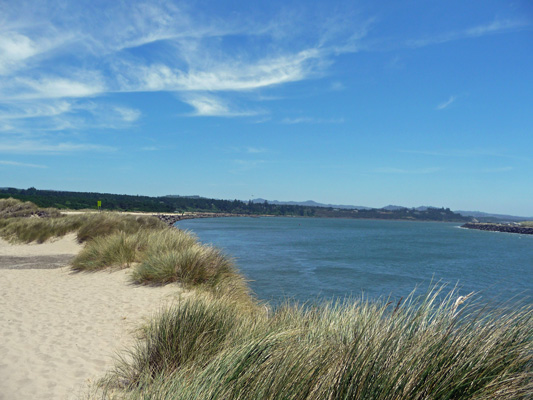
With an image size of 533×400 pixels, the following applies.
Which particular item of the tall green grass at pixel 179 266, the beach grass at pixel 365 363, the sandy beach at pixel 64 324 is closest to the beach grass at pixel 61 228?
the tall green grass at pixel 179 266

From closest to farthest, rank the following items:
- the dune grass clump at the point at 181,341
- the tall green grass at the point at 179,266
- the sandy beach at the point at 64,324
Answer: the dune grass clump at the point at 181,341 → the sandy beach at the point at 64,324 → the tall green grass at the point at 179,266

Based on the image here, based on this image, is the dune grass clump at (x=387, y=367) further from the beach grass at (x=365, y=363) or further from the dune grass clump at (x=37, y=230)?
the dune grass clump at (x=37, y=230)

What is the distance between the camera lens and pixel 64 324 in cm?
758

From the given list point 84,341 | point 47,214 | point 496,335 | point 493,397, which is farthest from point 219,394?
point 47,214

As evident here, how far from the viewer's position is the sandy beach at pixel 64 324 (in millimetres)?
5073

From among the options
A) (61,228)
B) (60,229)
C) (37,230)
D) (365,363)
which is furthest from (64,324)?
(37,230)

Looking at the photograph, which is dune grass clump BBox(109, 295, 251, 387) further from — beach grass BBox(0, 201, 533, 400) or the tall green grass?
the tall green grass

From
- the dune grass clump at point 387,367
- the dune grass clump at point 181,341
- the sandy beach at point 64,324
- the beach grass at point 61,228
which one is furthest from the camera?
the beach grass at point 61,228

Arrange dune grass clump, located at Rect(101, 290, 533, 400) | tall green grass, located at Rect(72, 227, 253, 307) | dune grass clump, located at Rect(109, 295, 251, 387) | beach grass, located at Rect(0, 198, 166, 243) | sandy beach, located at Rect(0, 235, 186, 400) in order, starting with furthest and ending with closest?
beach grass, located at Rect(0, 198, 166, 243), tall green grass, located at Rect(72, 227, 253, 307), sandy beach, located at Rect(0, 235, 186, 400), dune grass clump, located at Rect(109, 295, 251, 387), dune grass clump, located at Rect(101, 290, 533, 400)

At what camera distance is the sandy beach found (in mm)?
5073

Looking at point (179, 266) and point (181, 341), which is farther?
point (179, 266)

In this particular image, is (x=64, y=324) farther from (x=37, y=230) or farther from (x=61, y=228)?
(x=37, y=230)

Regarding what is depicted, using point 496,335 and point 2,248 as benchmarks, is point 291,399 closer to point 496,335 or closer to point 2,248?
point 496,335

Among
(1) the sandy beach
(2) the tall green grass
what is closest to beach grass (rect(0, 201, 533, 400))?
(1) the sandy beach
